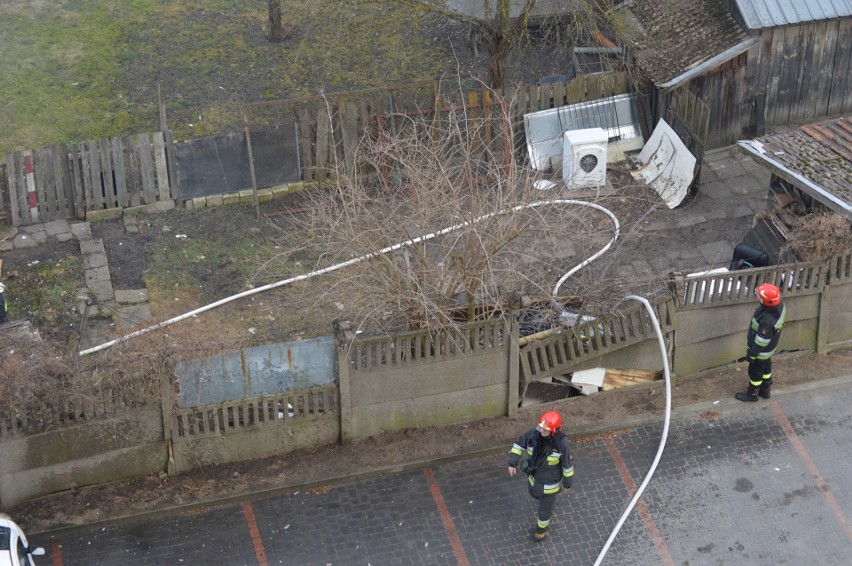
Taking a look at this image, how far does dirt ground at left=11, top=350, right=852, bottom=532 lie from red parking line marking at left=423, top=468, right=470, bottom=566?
0.73 feet

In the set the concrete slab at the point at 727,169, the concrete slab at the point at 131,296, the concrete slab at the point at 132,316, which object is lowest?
the concrete slab at the point at 132,316

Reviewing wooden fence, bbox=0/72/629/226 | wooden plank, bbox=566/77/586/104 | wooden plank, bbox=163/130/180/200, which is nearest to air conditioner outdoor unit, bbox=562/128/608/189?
wooden plank, bbox=566/77/586/104

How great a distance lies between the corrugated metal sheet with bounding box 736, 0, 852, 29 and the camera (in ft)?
57.2

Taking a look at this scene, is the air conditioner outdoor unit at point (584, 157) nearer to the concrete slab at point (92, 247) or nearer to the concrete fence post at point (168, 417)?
the concrete slab at point (92, 247)

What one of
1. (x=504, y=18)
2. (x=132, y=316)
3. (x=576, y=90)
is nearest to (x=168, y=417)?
(x=132, y=316)

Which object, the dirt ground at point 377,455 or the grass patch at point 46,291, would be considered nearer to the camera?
the dirt ground at point 377,455

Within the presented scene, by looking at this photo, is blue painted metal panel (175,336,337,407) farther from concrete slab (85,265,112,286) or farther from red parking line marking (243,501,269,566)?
concrete slab (85,265,112,286)

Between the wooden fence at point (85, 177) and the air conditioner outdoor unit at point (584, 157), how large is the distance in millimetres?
6225

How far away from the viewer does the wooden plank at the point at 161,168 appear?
56.9 feet

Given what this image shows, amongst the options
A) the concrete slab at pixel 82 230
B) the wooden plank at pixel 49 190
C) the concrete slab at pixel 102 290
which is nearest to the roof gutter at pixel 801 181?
the concrete slab at pixel 102 290

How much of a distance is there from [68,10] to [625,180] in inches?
505

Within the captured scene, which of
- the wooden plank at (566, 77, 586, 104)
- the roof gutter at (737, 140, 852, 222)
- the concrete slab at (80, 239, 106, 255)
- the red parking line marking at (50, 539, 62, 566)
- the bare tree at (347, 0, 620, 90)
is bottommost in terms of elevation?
the red parking line marking at (50, 539, 62, 566)

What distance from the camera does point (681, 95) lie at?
1753cm

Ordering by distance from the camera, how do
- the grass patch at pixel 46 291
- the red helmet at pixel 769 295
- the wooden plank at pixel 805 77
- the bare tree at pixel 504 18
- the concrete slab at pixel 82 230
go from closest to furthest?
the red helmet at pixel 769 295, the grass patch at pixel 46 291, the concrete slab at pixel 82 230, the bare tree at pixel 504 18, the wooden plank at pixel 805 77
